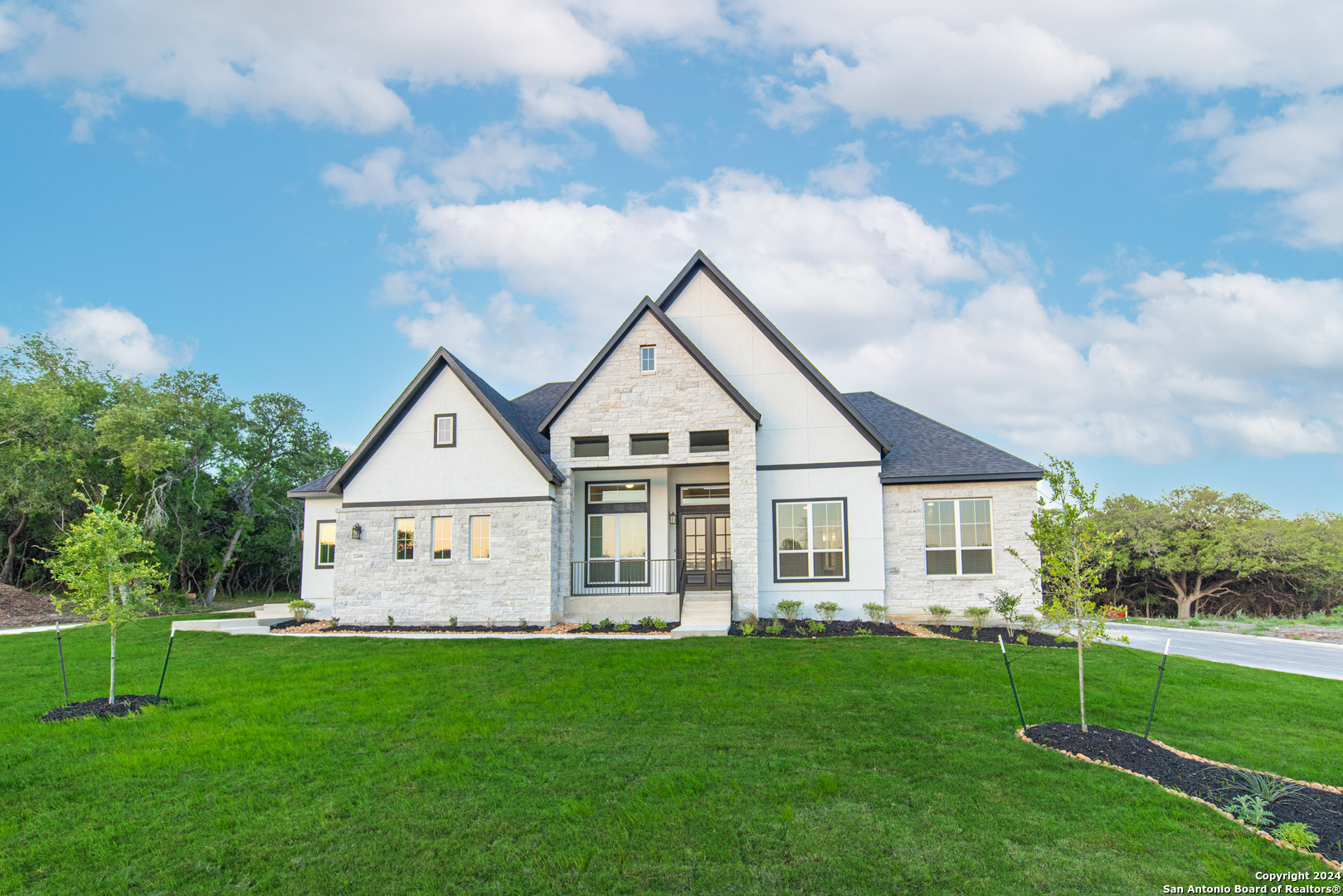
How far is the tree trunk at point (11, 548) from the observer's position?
94.8ft

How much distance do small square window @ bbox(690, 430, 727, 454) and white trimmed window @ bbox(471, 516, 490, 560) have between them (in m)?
5.59

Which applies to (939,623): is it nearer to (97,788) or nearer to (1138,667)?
(1138,667)

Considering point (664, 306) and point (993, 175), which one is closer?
point (993, 175)

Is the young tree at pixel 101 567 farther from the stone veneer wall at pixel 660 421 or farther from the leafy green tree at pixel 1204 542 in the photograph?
the leafy green tree at pixel 1204 542

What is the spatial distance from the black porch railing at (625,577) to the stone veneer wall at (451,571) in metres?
1.36

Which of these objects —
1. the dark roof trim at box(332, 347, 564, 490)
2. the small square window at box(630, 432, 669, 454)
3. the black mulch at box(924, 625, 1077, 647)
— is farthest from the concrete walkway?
the dark roof trim at box(332, 347, 564, 490)

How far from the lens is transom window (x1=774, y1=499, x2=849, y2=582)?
675 inches

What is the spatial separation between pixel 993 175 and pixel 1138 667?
40.5ft

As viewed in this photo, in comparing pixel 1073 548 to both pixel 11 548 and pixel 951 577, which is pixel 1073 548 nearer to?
pixel 951 577

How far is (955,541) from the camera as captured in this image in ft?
55.1

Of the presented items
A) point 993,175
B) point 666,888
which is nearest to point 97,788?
Answer: point 666,888

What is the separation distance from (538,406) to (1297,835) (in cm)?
1921

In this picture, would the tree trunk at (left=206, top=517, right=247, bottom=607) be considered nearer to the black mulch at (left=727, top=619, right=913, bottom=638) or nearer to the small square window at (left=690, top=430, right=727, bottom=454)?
the small square window at (left=690, top=430, right=727, bottom=454)

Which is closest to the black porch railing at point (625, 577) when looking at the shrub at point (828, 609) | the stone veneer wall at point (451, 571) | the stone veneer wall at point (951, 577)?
the stone veneer wall at point (451, 571)
